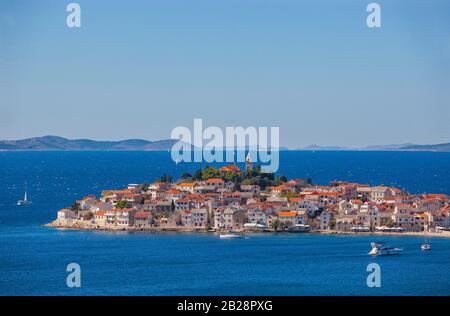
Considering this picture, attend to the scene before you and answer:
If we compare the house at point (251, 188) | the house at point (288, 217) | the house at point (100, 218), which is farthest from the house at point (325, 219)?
the house at point (100, 218)

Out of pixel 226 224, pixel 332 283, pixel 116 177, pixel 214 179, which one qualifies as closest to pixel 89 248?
pixel 226 224

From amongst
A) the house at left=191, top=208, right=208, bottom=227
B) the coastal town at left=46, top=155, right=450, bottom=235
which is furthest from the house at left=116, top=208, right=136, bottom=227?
the house at left=191, top=208, right=208, bottom=227

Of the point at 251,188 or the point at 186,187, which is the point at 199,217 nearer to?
the point at 186,187

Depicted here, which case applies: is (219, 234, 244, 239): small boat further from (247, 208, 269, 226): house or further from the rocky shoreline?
(247, 208, 269, 226): house

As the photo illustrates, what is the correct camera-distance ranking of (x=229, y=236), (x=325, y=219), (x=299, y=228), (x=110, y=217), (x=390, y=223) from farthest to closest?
(x=110, y=217), (x=325, y=219), (x=299, y=228), (x=390, y=223), (x=229, y=236)

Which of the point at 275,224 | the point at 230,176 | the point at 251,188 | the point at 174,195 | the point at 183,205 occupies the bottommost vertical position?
the point at 275,224

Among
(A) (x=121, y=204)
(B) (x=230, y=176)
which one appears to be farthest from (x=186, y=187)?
(A) (x=121, y=204)

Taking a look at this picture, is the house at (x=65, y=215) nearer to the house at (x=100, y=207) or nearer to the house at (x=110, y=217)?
the house at (x=100, y=207)
